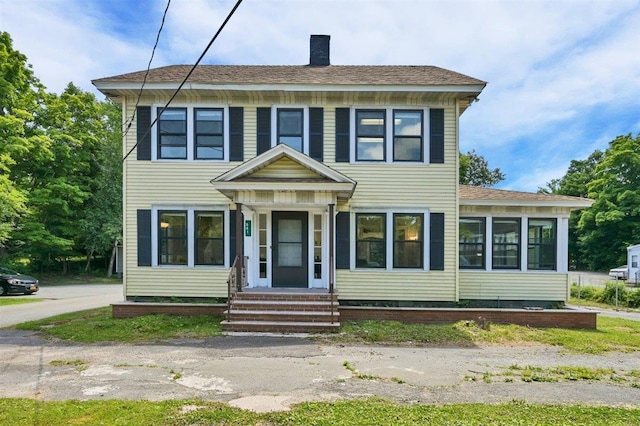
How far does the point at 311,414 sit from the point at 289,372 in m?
1.65

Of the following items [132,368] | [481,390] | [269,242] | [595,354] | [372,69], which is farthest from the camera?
[372,69]

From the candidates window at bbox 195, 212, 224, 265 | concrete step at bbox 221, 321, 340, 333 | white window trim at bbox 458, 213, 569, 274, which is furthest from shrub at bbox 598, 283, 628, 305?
window at bbox 195, 212, 224, 265

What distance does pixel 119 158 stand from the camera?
25969mm

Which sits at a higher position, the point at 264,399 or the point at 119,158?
the point at 119,158

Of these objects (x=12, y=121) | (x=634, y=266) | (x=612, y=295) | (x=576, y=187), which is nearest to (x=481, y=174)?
(x=576, y=187)

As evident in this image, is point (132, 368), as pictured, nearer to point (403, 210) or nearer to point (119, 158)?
point (403, 210)

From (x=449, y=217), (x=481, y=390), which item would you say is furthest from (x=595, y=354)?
(x=449, y=217)

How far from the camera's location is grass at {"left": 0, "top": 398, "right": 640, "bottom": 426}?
13.4ft

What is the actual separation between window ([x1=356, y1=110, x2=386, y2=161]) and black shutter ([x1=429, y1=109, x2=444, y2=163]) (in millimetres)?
1384

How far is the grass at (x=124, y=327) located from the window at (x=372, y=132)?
20.4ft

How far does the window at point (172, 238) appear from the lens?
10562mm

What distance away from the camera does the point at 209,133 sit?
10602 millimetres

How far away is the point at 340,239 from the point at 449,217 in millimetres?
3231

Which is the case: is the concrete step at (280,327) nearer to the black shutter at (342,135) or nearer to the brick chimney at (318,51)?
the black shutter at (342,135)
